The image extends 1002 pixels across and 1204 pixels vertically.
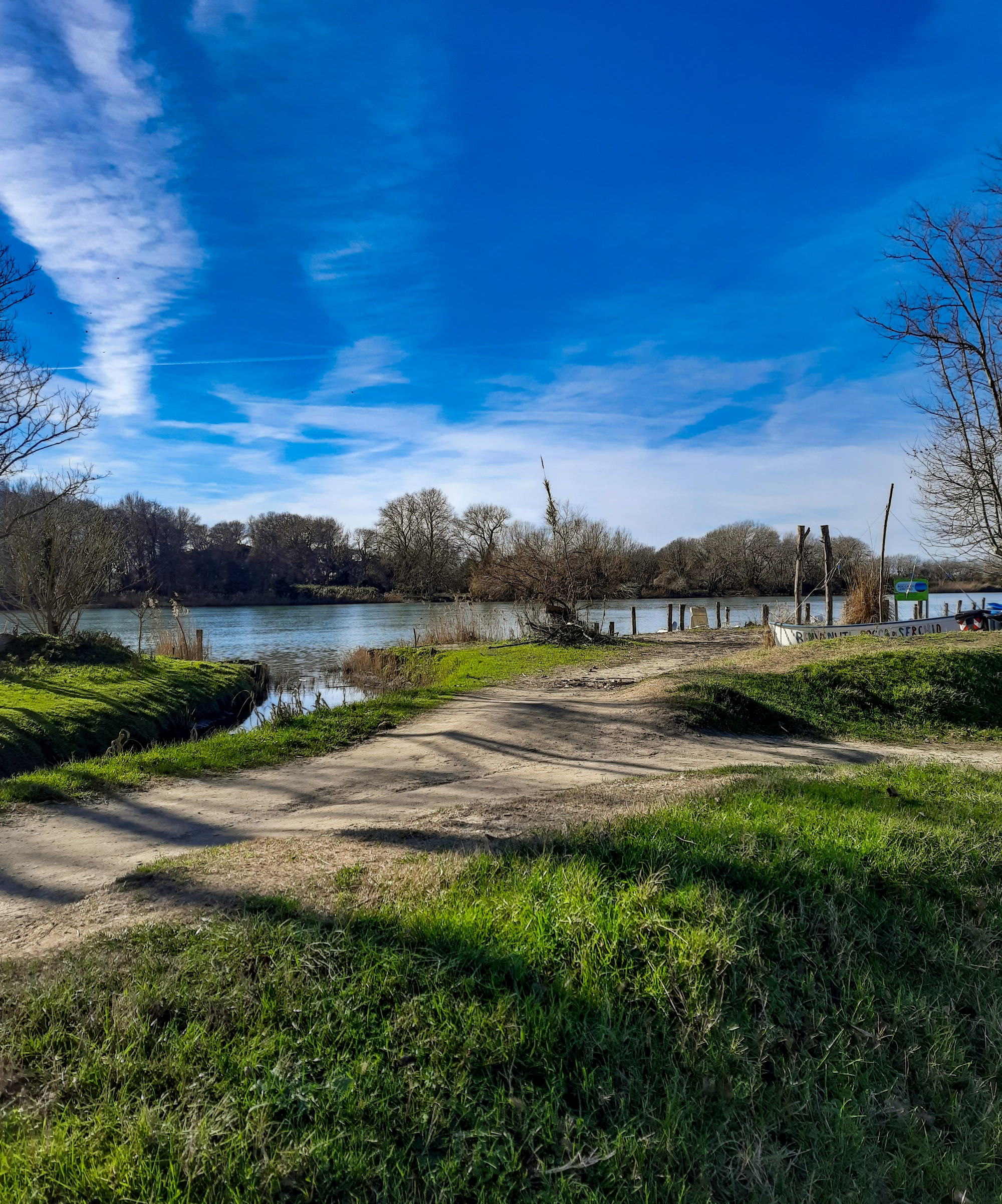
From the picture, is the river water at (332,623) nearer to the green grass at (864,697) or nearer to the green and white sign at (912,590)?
the green and white sign at (912,590)

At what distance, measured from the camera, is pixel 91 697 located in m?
12.6

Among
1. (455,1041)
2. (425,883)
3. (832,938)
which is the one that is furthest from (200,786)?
(832,938)

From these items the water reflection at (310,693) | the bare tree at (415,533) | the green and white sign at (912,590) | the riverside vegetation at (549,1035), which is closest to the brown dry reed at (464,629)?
the water reflection at (310,693)

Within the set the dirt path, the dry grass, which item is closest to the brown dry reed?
the dry grass

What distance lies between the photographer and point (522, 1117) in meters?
2.72

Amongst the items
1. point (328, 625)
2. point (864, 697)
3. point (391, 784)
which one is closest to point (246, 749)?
point (391, 784)

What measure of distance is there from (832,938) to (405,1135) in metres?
2.42

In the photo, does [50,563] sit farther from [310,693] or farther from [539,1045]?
[539,1045]

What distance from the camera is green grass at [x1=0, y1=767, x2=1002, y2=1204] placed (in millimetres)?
2512

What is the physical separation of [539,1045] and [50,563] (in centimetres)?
1938

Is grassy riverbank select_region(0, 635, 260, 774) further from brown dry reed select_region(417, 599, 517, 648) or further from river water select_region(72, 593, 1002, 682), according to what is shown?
brown dry reed select_region(417, 599, 517, 648)

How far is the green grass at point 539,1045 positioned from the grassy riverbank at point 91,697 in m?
6.98

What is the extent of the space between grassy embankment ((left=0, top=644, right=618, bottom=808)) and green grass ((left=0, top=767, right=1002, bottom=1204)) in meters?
4.62

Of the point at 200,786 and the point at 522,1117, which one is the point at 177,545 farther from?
the point at 522,1117
